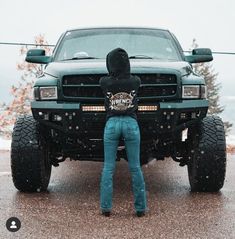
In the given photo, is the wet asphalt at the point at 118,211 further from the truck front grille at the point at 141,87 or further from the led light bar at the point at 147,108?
the truck front grille at the point at 141,87

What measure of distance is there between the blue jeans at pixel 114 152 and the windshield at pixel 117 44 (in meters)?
1.67

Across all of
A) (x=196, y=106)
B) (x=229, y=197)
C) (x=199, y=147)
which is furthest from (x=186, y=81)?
(x=229, y=197)

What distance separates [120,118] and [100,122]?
457 millimetres

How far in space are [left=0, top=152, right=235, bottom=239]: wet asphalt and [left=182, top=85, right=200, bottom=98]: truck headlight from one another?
43.4 inches

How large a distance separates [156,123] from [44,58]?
2237 mm

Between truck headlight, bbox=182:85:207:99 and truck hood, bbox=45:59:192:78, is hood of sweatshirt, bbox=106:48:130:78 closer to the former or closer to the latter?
truck hood, bbox=45:59:192:78

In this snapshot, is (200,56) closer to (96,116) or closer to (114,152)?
(96,116)

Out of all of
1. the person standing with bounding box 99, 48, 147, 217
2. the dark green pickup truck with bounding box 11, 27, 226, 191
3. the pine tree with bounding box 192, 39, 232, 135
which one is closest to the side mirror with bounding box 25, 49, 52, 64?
the dark green pickup truck with bounding box 11, 27, 226, 191

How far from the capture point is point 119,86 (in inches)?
190

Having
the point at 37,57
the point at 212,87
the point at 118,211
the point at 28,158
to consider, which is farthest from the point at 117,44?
the point at 212,87

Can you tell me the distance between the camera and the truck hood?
5379 millimetres

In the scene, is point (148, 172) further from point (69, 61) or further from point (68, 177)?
point (69, 61)

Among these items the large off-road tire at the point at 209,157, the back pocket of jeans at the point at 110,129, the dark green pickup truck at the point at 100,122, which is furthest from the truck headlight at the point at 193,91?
the back pocket of jeans at the point at 110,129

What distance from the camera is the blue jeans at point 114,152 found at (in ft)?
A: 15.9
